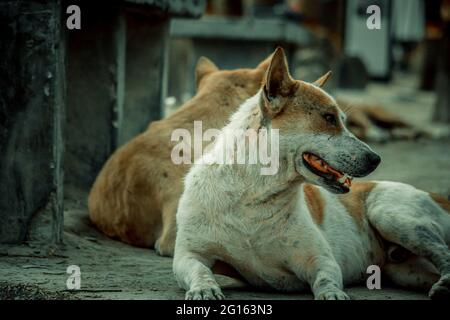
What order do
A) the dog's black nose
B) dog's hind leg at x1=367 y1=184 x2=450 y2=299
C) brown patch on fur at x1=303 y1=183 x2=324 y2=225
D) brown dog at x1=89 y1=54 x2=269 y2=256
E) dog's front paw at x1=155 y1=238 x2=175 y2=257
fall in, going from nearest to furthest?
the dog's black nose
dog's hind leg at x1=367 y1=184 x2=450 y2=299
brown patch on fur at x1=303 y1=183 x2=324 y2=225
dog's front paw at x1=155 y1=238 x2=175 y2=257
brown dog at x1=89 y1=54 x2=269 y2=256

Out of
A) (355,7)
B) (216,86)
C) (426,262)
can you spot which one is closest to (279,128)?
(426,262)

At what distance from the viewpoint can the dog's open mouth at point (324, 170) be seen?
4.74m

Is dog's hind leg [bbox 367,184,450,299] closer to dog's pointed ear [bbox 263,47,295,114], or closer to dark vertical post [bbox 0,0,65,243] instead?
dog's pointed ear [bbox 263,47,295,114]

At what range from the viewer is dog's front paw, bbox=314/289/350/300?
179 inches

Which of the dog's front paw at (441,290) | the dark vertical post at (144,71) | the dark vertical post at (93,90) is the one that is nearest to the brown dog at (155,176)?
the dark vertical post at (93,90)

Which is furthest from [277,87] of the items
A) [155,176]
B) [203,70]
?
[203,70]

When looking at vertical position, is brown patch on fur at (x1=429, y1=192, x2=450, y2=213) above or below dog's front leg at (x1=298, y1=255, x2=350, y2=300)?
above

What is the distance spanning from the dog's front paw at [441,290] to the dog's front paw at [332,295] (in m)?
0.51

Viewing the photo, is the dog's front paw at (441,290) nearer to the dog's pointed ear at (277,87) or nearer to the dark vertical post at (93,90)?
the dog's pointed ear at (277,87)

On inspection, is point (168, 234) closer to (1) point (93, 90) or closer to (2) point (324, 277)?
(2) point (324, 277)

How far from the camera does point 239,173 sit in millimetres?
4879

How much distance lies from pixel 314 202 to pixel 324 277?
2.72ft

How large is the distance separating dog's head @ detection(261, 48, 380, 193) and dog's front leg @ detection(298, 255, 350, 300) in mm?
382

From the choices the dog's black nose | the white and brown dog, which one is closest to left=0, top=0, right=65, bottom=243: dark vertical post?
the white and brown dog
